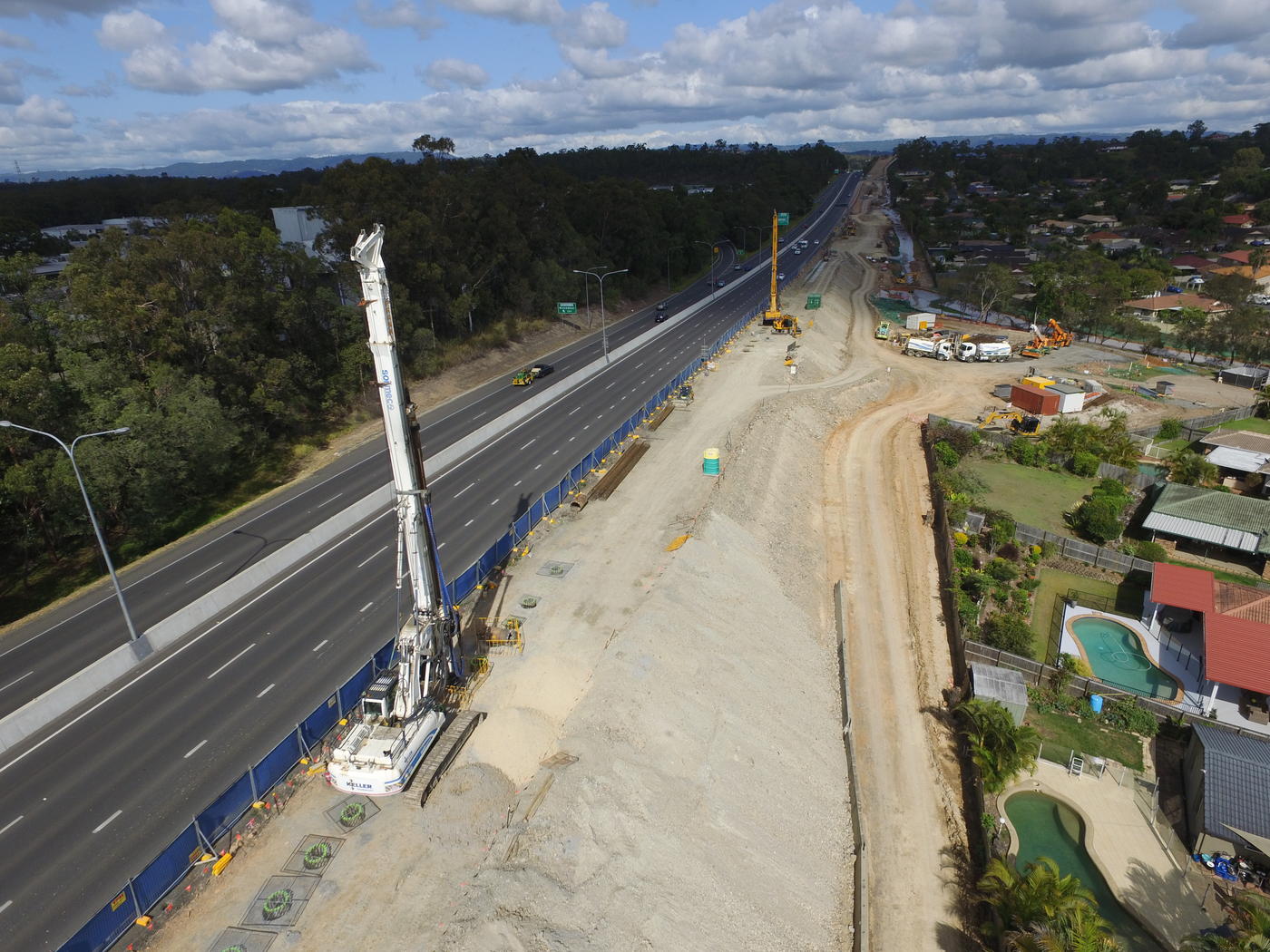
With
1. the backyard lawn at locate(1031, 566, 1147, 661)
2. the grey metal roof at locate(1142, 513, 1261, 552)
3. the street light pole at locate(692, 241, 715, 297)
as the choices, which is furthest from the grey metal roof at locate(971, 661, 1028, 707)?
the street light pole at locate(692, 241, 715, 297)

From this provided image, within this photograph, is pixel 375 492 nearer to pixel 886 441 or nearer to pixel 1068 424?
pixel 886 441

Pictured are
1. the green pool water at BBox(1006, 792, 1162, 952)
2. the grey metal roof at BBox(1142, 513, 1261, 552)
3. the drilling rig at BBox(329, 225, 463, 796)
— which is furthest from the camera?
the grey metal roof at BBox(1142, 513, 1261, 552)

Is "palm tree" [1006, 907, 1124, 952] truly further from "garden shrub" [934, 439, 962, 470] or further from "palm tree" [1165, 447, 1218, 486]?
"palm tree" [1165, 447, 1218, 486]

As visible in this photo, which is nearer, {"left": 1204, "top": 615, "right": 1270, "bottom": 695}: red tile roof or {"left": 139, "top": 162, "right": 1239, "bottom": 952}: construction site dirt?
{"left": 139, "top": 162, "right": 1239, "bottom": 952}: construction site dirt

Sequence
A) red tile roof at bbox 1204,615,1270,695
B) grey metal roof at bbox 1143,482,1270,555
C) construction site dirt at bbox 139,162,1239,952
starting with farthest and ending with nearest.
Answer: grey metal roof at bbox 1143,482,1270,555 < red tile roof at bbox 1204,615,1270,695 < construction site dirt at bbox 139,162,1239,952

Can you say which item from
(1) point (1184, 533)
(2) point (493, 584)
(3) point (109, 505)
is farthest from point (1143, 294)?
(3) point (109, 505)


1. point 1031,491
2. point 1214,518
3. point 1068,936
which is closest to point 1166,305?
point 1031,491
